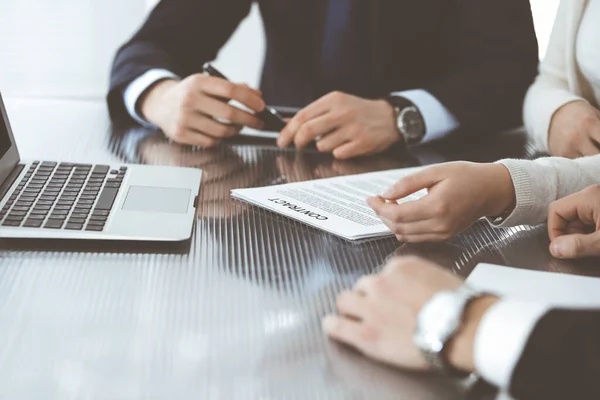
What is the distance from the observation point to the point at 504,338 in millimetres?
560

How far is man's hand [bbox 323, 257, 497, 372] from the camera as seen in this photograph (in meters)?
0.59

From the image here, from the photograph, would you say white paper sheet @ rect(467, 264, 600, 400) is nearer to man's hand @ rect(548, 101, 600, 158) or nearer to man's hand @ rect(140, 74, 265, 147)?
man's hand @ rect(548, 101, 600, 158)

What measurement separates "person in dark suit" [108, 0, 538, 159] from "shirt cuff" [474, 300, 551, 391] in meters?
0.67

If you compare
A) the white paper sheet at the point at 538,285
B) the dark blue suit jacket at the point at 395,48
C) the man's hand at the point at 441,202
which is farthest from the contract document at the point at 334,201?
the dark blue suit jacket at the point at 395,48

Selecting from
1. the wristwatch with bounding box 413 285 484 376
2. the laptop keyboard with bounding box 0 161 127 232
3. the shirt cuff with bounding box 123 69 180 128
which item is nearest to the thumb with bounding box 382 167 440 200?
the wristwatch with bounding box 413 285 484 376

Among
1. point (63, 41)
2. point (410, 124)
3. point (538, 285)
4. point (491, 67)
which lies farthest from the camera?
point (63, 41)

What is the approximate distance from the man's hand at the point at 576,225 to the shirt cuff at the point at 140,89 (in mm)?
783

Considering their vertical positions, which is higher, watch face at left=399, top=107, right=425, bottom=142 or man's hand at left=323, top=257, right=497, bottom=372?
man's hand at left=323, top=257, right=497, bottom=372

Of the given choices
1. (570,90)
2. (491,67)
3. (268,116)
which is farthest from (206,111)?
(570,90)

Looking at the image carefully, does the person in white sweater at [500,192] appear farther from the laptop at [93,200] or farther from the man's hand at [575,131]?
the laptop at [93,200]

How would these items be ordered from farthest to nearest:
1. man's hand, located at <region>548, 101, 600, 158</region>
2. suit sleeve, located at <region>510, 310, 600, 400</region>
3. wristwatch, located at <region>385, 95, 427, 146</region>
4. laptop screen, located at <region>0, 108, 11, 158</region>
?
1. wristwatch, located at <region>385, 95, 427, 146</region>
2. man's hand, located at <region>548, 101, 600, 158</region>
3. laptop screen, located at <region>0, 108, 11, 158</region>
4. suit sleeve, located at <region>510, 310, 600, 400</region>

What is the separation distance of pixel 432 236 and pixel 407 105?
1.75 ft

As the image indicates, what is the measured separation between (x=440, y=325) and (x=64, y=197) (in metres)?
0.53

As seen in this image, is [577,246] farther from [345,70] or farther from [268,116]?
[345,70]
